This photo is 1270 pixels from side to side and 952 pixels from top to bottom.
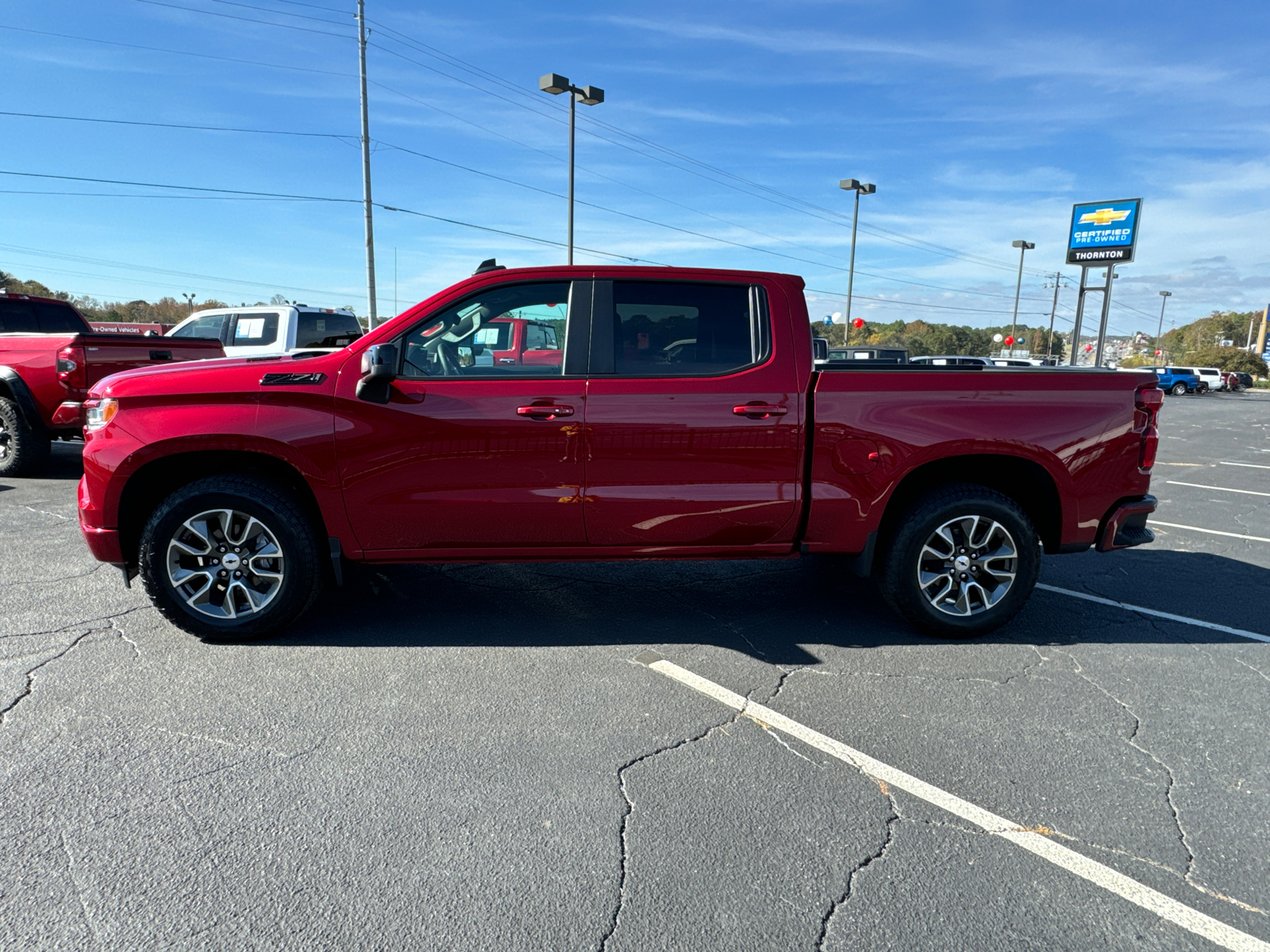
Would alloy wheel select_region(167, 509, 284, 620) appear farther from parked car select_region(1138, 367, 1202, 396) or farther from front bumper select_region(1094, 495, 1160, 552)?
parked car select_region(1138, 367, 1202, 396)

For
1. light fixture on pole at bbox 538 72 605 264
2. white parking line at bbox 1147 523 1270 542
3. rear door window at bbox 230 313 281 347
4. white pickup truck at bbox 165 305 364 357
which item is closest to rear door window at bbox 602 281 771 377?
white parking line at bbox 1147 523 1270 542

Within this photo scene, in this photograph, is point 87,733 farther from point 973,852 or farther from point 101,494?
point 973,852

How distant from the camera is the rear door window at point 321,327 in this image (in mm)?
11656

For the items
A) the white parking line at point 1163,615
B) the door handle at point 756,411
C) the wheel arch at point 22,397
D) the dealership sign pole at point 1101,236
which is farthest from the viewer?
the dealership sign pole at point 1101,236

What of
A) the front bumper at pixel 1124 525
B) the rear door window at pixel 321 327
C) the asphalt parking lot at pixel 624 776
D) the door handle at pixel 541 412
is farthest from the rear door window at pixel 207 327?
the front bumper at pixel 1124 525

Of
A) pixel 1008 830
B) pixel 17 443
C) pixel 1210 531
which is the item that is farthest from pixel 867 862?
pixel 17 443

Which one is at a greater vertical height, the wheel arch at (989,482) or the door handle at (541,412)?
the door handle at (541,412)

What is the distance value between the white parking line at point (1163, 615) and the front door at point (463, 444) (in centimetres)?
344

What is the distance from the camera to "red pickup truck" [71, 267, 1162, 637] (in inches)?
161

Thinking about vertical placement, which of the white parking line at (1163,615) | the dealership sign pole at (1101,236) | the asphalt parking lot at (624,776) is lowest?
the asphalt parking lot at (624,776)

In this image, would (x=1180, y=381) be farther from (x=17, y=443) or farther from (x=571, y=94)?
(x=17, y=443)

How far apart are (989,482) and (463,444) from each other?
9.61 feet

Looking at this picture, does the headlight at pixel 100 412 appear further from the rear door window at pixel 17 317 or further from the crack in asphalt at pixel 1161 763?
the rear door window at pixel 17 317

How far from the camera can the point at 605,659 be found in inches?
163
